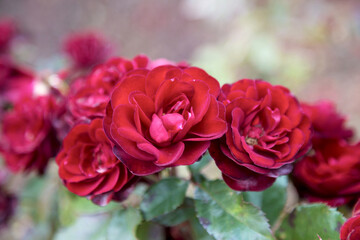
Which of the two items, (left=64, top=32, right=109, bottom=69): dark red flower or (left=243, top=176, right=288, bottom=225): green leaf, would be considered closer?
(left=243, top=176, right=288, bottom=225): green leaf

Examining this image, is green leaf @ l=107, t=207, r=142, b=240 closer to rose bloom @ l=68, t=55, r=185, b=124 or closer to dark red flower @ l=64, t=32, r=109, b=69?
rose bloom @ l=68, t=55, r=185, b=124

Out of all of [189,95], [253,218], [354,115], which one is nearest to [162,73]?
[189,95]

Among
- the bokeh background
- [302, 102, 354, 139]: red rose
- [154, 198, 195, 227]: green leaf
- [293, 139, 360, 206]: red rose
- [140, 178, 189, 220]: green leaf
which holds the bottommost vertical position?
the bokeh background

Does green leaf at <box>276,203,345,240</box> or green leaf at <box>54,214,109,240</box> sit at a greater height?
green leaf at <box>276,203,345,240</box>

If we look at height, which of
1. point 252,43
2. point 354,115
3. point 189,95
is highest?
point 189,95

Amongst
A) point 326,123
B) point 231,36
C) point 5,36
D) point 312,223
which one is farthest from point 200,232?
point 231,36

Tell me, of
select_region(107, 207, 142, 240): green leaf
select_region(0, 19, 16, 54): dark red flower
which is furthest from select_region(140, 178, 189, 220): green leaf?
select_region(0, 19, 16, 54): dark red flower

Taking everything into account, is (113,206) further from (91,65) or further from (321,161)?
(91,65)

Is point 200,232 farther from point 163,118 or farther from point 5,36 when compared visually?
point 5,36
